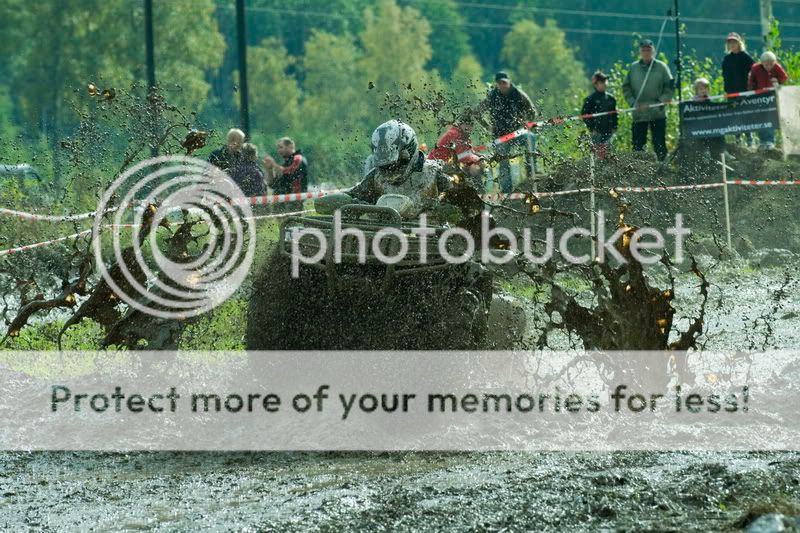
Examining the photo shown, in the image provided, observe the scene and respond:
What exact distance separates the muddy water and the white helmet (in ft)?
9.20

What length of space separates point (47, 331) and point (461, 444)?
5.71 m

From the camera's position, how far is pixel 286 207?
66.6ft

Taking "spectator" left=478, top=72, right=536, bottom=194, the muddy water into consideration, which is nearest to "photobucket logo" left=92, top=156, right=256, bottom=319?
the muddy water

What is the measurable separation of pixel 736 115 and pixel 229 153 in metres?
8.67

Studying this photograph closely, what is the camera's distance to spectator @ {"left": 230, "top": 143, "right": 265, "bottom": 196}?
1809cm

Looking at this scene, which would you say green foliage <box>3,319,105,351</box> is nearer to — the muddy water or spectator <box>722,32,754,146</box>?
the muddy water

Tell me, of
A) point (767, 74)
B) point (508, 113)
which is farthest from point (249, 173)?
point (767, 74)

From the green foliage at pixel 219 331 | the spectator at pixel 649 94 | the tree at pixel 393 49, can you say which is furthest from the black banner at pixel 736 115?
the tree at pixel 393 49

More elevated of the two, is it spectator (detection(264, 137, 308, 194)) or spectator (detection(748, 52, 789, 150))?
spectator (detection(748, 52, 789, 150))

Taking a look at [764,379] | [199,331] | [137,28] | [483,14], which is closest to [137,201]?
[199,331]

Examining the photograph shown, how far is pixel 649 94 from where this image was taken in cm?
2316

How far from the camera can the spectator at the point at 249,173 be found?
712 inches
